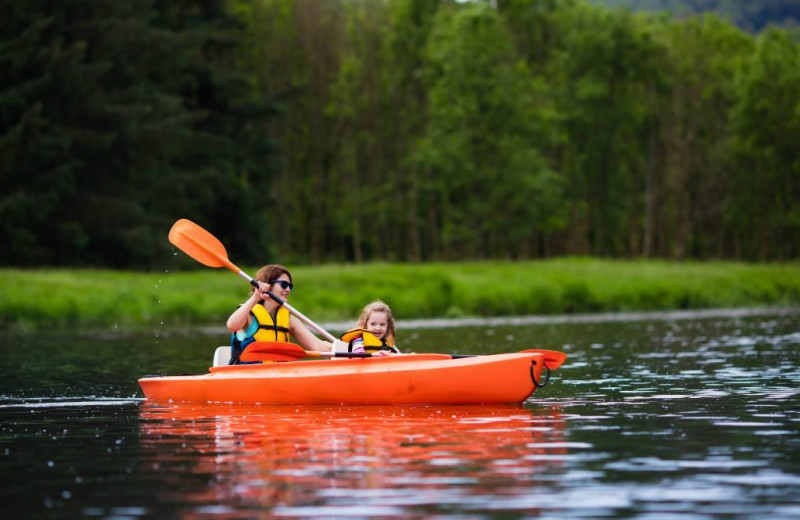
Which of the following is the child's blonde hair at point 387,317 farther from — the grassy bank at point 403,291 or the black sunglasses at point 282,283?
the grassy bank at point 403,291

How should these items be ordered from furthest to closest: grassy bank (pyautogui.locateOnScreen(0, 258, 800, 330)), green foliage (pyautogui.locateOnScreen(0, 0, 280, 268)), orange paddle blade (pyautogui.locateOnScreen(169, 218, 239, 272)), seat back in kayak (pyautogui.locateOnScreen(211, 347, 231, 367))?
green foliage (pyautogui.locateOnScreen(0, 0, 280, 268)), grassy bank (pyautogui.locateOnScreen(0, 258, 800, 330)), orange paddle blade (pyautogui.locateOnScreen(169, 218, 239, 272)), seat back in kayak (pyautogui.locateOnScreen(211, 347, 231, 367))

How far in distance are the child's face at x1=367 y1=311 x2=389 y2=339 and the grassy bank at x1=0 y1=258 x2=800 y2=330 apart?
14.7 meters

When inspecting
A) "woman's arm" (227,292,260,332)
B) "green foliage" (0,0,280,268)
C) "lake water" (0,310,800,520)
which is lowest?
"lake water" (0,310,800,520)

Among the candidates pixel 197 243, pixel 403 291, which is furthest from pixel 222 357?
pixel 403 291

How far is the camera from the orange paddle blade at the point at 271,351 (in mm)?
12328

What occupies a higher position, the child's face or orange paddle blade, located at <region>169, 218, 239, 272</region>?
orange paddle blade, located at <region>169, 218, 239, 272</region>

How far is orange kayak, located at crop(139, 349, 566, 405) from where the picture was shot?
11352mm

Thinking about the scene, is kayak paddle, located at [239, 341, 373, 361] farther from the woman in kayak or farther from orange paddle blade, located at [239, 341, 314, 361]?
the woman in kayak

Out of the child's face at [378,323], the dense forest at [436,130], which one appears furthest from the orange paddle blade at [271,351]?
the dense forest at [436,130]

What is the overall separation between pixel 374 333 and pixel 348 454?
3.48 metres

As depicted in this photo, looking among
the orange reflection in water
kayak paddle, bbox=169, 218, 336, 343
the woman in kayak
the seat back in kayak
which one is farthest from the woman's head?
kayak paddle, bbox=169, 218, 336, 343

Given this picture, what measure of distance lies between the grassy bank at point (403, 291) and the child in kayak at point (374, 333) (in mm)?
14520

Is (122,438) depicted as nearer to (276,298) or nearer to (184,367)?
(276,298)

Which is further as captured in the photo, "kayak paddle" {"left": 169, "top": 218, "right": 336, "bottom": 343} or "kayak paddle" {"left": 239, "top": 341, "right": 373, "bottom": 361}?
"kayak paddle" {"left": 169, "top": 218, "right": 336, "bottom": 343}
